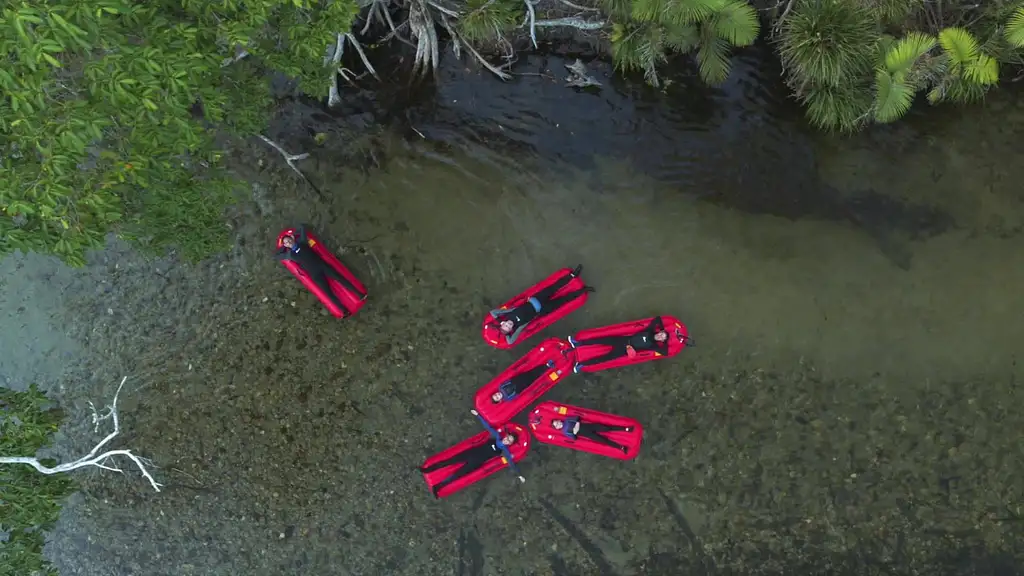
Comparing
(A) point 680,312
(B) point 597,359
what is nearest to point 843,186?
(A) point 680,312

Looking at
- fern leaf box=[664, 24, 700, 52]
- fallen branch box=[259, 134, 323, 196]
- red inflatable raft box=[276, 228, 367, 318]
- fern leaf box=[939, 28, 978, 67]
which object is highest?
fern leaf box=[939, 28, 978, 67]

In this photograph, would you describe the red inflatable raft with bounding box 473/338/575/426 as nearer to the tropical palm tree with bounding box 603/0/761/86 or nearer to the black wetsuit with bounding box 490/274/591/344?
the black wetsuit with bounding box 490/274/591/344

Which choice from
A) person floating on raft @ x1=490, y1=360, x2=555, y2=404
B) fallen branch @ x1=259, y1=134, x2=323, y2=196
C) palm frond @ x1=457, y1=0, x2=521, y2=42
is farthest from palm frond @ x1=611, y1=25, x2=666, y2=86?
A: fallen branch @ x1=259, y1=134, x2=323, y2=196

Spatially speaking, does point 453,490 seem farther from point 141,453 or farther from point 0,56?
point 0,56

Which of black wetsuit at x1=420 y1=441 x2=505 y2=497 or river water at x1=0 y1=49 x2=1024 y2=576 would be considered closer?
river water at x1=0 y1=49 x2=1024 y2=576

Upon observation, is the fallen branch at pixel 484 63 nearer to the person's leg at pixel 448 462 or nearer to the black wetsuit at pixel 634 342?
the black wetsuit at pixel 634 342

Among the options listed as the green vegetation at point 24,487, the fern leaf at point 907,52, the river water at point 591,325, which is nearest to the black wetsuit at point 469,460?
the river water at point 591,325

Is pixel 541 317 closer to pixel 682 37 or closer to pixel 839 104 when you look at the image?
pixel 682 37
